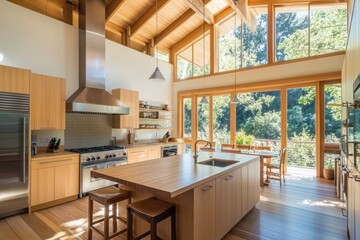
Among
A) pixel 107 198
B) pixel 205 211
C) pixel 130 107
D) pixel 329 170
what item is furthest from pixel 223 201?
pixel 329 170

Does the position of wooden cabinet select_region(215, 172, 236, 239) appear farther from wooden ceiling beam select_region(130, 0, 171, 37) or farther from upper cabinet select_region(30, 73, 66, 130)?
wooden ceiling beam select_region(130, 0, 171, 37)

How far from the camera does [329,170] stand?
15.6 feet

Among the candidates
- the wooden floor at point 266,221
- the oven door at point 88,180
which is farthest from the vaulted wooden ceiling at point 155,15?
the wooden floor at point 266,221

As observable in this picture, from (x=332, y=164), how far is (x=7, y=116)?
649 centimetres

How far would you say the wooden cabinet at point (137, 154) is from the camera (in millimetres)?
4851

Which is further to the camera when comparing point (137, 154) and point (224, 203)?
point (137, 154)

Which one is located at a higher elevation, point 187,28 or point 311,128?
point 187,28

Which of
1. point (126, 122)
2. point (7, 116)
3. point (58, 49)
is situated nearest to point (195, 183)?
point (7, 116)

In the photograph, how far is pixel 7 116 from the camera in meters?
3.02

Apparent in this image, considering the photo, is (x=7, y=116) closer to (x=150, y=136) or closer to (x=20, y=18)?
(x=20, y=18)

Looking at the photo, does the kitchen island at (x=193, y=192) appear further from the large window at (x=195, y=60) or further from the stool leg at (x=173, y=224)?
the large window at (x=195, y=60)

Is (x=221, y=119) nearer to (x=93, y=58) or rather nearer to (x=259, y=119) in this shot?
(x=259, y=119)

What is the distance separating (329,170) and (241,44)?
158 inches

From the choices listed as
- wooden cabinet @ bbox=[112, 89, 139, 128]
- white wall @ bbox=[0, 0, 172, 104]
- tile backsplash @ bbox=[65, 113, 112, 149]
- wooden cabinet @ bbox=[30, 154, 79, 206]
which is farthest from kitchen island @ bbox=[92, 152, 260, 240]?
white wall @ bbox=[0, 0, 172, 104]
